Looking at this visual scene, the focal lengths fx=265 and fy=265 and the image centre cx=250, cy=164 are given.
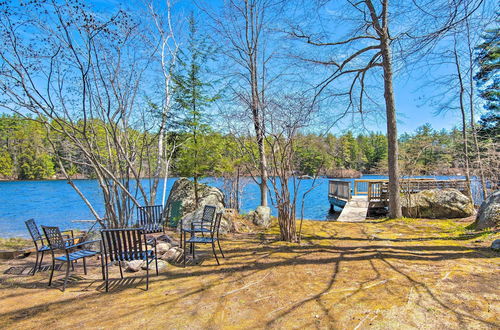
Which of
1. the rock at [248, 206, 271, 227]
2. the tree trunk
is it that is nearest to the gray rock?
the rock at [248, 206, 271, 227]

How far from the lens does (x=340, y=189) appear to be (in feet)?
48.9

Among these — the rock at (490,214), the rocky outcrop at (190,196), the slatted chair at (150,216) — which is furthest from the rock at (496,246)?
the rocky outcrop at (190,196)

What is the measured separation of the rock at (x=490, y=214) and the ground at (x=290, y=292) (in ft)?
2.13

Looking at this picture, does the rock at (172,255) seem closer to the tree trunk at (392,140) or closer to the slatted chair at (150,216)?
the slatted chair at (150,216)

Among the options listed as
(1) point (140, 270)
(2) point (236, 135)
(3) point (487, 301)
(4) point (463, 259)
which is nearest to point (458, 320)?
(3) point (487, 301)

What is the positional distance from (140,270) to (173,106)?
18.9ft

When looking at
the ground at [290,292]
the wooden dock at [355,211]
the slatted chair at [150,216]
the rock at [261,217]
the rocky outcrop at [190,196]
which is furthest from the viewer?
the wooden dock at [355,211]

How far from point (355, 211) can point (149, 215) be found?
841 cm

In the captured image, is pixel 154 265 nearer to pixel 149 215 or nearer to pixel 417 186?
pixel 149 215

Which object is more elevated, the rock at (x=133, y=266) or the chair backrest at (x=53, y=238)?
the chair backrest at (x=53, y=238)

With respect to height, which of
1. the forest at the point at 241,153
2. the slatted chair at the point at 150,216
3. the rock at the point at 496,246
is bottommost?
the rock at the point at 496,246

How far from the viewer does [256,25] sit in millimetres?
7391

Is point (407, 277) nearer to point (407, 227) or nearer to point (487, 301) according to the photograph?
point (487, 301)

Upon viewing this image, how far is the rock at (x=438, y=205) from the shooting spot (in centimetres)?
815
